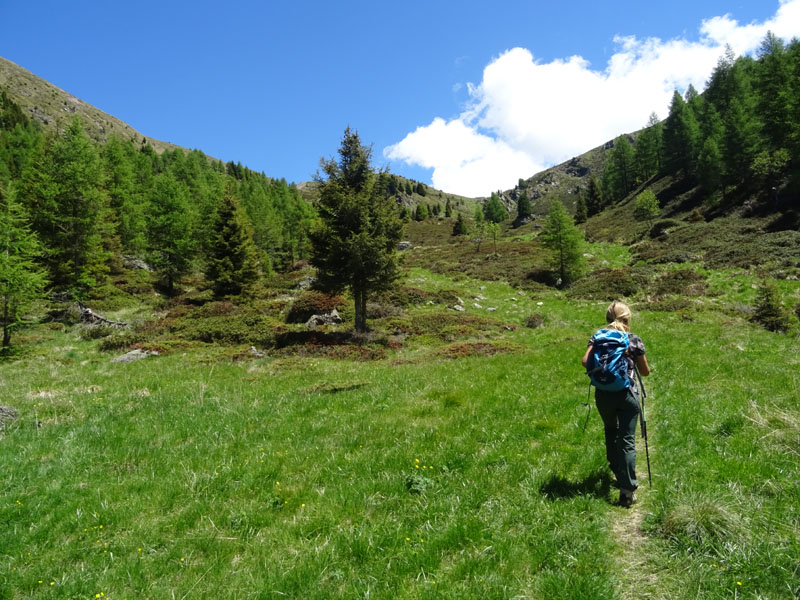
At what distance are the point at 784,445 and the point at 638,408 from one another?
292 centimetres

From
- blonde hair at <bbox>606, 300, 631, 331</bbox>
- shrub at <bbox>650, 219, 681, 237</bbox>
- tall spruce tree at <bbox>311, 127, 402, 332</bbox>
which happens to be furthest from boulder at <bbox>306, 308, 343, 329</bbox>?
shrub at <bbox>650, 219, 681, 237</bbox>

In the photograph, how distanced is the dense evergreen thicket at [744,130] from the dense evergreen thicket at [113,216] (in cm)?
5603

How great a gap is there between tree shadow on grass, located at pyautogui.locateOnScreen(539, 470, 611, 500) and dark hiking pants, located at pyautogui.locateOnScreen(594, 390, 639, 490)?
40cm

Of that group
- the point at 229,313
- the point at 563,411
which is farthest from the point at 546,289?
the point at 563,411

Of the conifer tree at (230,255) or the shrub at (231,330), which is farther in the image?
the conifer tree at (230,255)

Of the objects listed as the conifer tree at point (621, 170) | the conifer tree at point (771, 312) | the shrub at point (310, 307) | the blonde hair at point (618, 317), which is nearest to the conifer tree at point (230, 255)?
the shrub at point (310, 307)

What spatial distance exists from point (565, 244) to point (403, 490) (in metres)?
42.0

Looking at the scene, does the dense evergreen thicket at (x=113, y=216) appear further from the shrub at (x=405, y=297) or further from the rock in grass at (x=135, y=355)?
the rock in grass at (x=135, y=355)

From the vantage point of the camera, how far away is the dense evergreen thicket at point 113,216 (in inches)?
1248

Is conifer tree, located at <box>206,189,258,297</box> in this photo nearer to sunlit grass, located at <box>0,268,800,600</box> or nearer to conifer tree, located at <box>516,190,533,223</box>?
sunlit grass, located at <box>0,268,800,600</box>

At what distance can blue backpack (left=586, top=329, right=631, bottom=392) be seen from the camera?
498cm

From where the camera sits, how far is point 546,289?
135 feet

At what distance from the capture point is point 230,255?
34344 mm

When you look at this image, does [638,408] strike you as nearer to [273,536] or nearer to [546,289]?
[273,536]
